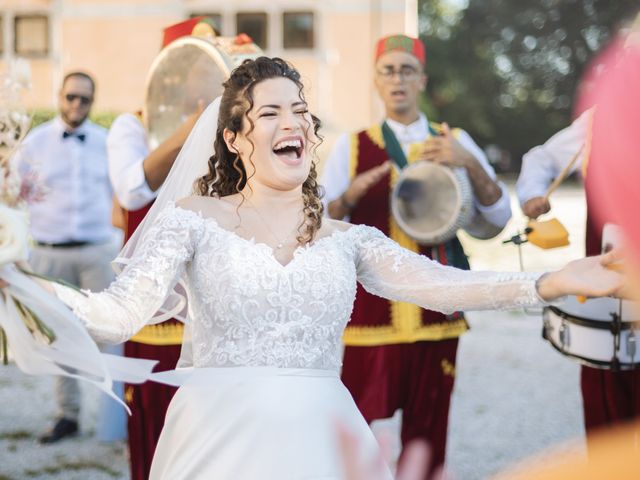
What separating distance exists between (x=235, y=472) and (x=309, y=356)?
0.37 metres

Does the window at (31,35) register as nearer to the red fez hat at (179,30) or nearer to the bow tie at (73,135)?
the bow tie at (73,135)

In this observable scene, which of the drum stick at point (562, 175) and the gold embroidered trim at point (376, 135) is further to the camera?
the gold embroidered trim at point (376, 135)

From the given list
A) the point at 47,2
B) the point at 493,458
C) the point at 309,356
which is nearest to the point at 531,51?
the point at 47,2

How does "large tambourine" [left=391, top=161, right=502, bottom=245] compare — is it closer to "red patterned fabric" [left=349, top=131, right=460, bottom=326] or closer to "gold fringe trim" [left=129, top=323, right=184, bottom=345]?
"red patterned fabric" [left=349, top=131, right=460, bottom=326]

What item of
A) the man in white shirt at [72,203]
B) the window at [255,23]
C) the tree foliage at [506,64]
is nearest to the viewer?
the man in white shirt at [72,203]

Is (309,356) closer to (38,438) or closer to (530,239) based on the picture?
(530,239)

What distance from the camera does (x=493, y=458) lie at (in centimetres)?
527

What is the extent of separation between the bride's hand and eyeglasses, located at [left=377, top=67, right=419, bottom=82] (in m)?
2.32

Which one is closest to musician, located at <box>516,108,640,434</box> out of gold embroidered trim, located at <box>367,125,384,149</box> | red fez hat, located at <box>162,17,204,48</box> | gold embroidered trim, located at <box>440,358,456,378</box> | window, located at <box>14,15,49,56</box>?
gold embroidered trim, located at <box>440,358,456,378</box>

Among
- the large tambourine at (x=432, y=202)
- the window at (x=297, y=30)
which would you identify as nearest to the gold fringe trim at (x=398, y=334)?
the large tambourine at (x=432, y=202)

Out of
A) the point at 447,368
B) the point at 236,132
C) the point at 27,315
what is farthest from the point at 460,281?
the point at 447,368

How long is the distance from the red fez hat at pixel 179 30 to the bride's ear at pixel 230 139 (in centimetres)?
161

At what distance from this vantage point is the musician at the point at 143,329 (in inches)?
153

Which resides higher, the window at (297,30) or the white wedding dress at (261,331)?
the window at (297,30)
